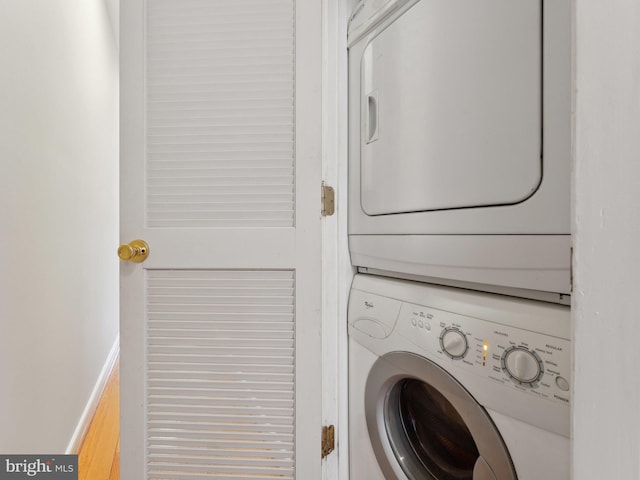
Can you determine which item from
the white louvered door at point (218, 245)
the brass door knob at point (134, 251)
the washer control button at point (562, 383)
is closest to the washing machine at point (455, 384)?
the washer control button at point (562, 383)

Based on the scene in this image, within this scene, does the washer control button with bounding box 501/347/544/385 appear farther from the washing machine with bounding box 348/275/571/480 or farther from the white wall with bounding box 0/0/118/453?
the white wall with bounding box 0/0/118/453

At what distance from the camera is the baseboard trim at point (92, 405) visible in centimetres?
153

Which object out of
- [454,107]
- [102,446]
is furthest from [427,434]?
[102,446]

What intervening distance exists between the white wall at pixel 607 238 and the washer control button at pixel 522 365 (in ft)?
0.82

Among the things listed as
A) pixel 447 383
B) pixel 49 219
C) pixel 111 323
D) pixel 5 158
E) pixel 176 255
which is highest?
pixel 5 158

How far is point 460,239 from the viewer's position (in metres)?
0.69

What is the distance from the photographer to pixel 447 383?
71cm

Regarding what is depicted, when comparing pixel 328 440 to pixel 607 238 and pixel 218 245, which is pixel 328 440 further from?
pixel 607 238

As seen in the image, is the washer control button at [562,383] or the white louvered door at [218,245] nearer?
the washer control button at [562,383]

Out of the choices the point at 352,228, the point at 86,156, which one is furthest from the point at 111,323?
the point at 352,228

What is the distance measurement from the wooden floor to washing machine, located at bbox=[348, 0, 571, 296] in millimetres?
1458

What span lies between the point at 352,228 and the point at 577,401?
0.75 metres

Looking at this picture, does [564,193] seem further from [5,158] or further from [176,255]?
[5,158]

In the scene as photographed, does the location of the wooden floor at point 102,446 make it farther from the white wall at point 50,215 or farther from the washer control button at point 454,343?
the washer control button at point 454,343
